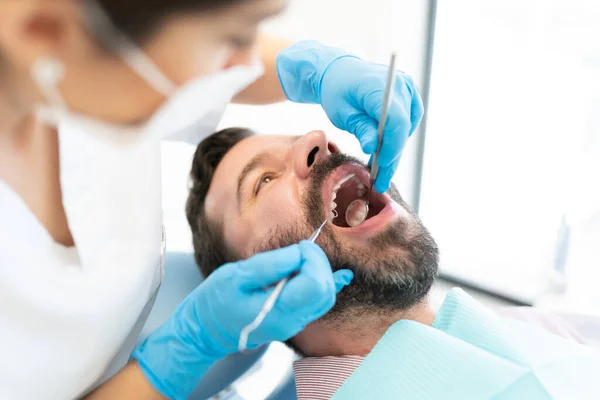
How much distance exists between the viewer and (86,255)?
0.83m

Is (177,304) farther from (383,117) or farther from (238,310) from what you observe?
(383,117)

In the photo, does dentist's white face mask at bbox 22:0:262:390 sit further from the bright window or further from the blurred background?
the bright window

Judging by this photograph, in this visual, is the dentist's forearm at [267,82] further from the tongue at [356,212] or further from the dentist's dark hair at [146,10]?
the dentist's dark hair at [146,10]

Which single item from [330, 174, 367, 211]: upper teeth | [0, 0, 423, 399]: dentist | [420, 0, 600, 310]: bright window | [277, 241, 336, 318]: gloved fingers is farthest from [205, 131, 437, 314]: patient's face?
[420, 0, 600, 310]: bright window

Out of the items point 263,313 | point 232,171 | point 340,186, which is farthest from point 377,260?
point 232,171

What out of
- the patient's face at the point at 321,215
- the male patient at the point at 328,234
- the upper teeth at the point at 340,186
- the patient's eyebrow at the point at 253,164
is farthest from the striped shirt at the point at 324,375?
the patient's eyebrow at the point at 253,164

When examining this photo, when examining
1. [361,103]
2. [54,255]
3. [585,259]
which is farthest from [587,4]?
[54,255]

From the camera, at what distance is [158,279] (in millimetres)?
1229

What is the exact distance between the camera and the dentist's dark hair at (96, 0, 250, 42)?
0.46 meters

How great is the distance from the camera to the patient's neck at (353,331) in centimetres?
117

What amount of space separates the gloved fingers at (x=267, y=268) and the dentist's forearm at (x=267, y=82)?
0.71m

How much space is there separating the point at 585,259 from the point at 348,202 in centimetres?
134

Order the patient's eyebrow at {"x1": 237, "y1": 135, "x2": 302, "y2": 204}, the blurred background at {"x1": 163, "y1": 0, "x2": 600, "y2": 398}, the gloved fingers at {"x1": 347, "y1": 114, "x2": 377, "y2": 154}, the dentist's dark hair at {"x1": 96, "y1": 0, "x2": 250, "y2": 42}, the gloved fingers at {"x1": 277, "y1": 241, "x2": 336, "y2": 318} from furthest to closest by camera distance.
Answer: the blurred background at {"x1": 163, "y1": 0, "x2": 600, "y2": 398} < the patient's eyebrow at {"x1": 237, "y1": 135, "x2": 302, "y2": 204} < the gloved fingers at {"x1": 347, "y1": 114, "x2": 377, "y2": 154} < the gloved fingers at {"x1": 277, "y1": 241, "x2": 336, "y2": 318} < the dentist's dark hair at {"x1": 96, "y1": 0, "x2": 250, "y2": 42}

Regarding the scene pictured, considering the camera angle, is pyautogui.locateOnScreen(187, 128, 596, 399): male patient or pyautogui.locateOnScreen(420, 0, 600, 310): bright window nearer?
pyautogui.locateOnScreen(187, 128, 596, 399): male patient
